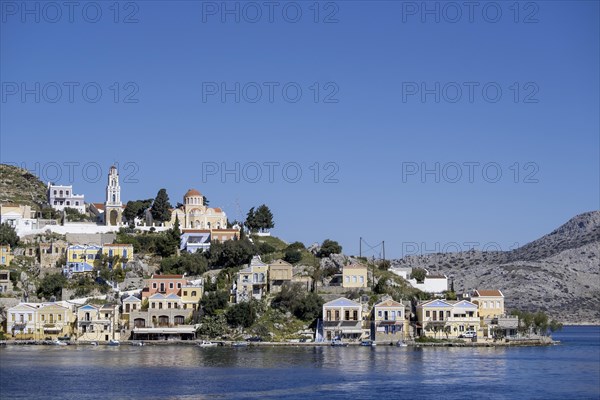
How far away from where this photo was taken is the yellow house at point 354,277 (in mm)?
86500

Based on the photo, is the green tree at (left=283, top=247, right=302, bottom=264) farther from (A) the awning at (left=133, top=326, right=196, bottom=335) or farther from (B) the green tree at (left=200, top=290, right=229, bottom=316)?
(A) the awning at (left=133, top=326, right=196, bottom=335)

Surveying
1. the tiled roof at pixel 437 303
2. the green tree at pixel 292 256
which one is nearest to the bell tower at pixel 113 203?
the green tree at pixel 292 256

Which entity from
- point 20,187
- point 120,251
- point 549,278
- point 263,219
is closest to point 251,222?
point 263,219

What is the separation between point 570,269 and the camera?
18538 cm

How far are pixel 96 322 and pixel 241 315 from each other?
454 inches

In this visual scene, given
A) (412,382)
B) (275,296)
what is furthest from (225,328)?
(412,382)

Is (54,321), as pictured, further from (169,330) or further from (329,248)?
(329,248)

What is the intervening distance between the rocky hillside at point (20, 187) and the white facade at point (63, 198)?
211 cm

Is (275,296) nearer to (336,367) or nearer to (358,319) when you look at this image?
(358,319)

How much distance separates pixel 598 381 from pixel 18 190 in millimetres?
79294

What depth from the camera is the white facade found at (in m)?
109

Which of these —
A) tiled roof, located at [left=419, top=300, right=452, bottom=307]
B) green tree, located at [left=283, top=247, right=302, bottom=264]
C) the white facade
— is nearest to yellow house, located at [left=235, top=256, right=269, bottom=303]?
green tree, located at [left=283, top=247, right=302, bottom=264]

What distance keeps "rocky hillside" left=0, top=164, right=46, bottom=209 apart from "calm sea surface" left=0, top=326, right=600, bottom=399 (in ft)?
128

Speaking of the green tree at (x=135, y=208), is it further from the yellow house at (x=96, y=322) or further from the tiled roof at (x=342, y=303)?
the tiled roof at (x=342, y=303)
